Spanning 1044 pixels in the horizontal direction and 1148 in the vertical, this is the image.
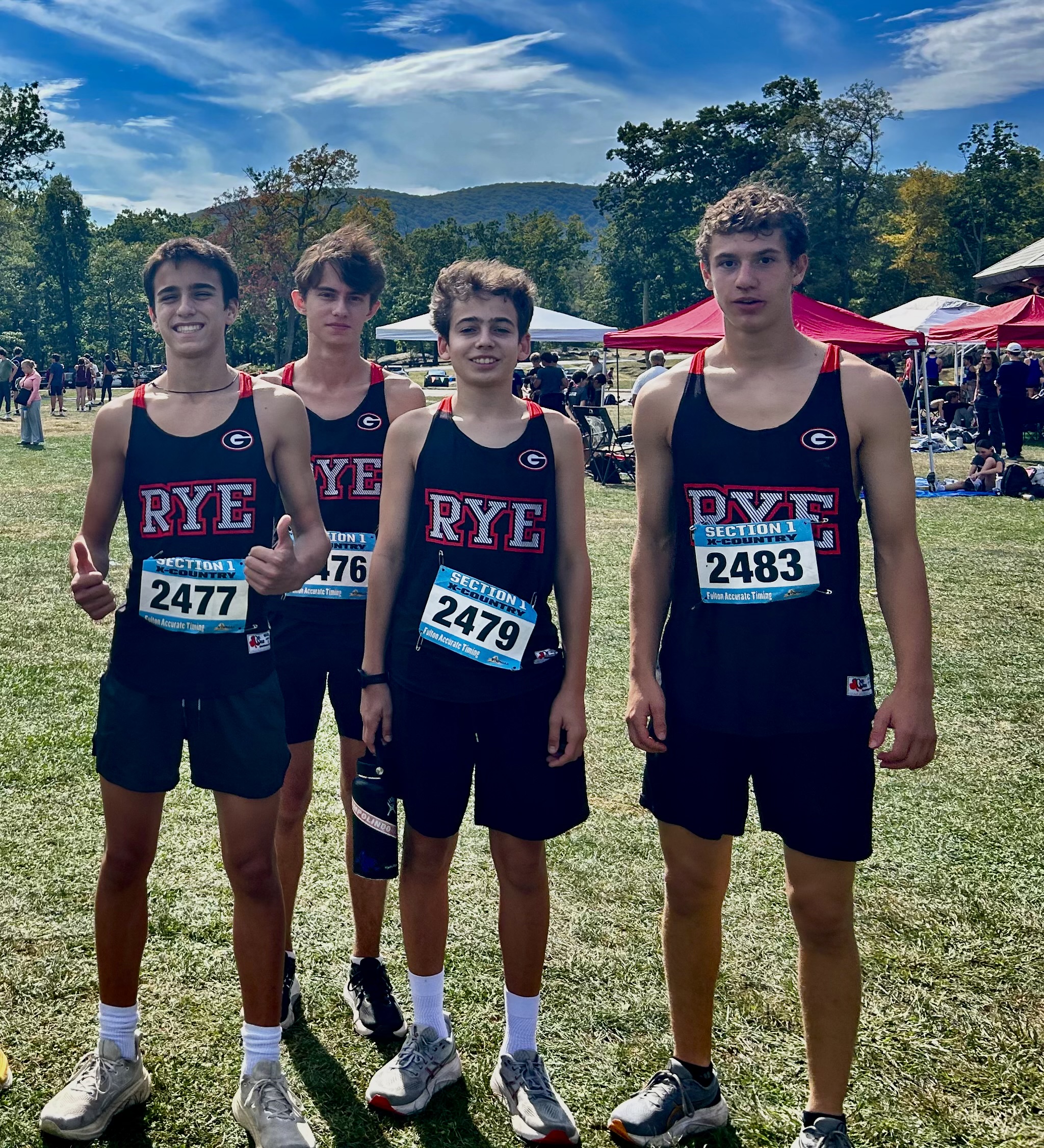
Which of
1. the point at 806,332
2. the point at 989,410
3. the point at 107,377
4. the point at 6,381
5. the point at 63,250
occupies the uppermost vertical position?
the point at 63,250

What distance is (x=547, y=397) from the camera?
17.0 metres

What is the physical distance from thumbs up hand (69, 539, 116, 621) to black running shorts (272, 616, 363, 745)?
65cm

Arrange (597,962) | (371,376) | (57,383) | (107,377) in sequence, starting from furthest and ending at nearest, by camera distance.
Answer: (107,377) → (57,383) → (597,962) → (371,376)

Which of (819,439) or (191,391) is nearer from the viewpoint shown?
(819,439)

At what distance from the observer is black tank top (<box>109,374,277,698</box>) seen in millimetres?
2611

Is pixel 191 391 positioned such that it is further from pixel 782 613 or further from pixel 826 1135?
pixel 826 1135

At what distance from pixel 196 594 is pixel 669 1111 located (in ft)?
6.00

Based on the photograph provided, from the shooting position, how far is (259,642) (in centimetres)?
270

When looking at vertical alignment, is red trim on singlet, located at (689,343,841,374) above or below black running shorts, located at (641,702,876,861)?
above

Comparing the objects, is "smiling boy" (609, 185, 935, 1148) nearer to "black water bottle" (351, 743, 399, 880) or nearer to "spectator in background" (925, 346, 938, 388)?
"black water bottle" (351, 743, 399, 880)

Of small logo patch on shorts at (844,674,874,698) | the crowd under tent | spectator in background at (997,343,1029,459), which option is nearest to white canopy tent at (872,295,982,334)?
the crowd under tent

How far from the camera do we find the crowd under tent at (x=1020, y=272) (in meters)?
26.5

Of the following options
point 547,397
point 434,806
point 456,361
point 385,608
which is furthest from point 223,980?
point 547,397

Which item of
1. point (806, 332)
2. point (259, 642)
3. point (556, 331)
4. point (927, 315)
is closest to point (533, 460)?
point (259, 642)
